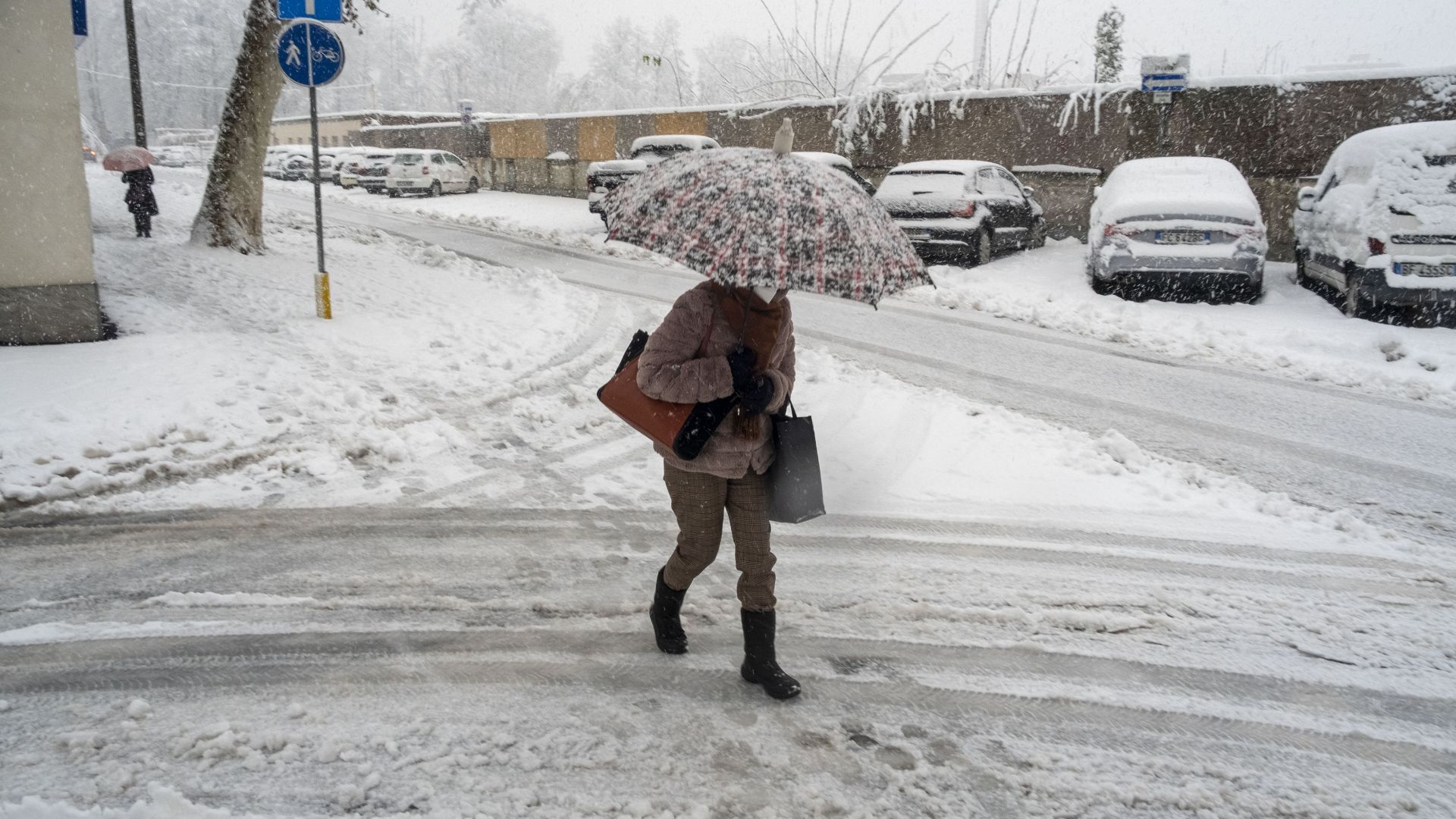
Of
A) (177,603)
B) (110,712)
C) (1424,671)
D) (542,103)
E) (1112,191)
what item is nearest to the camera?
(110,712)

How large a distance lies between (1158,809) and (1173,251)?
31.1 ft

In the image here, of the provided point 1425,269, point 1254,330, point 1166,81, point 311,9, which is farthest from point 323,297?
point 1166,81

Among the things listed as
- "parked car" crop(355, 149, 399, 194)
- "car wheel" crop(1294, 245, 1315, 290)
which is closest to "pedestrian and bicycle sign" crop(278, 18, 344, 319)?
"car wheel" crop(1294, 245, 1315, 290)

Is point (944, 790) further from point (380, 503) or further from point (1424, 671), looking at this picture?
point (380, 503)

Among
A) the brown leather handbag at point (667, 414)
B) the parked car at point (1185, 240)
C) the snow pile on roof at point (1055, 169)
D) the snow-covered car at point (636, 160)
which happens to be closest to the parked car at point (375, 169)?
the snow-covered car at point (636, 160)

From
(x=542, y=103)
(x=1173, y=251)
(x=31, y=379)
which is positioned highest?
(x=542, y=103)

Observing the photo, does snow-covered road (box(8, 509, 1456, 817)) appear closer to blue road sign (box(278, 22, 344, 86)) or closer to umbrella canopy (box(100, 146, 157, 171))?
blue road sign (box(278, 22, 344, 86))

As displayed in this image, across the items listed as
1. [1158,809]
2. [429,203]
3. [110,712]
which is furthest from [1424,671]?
[429,203]

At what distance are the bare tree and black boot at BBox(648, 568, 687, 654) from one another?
10171 mm

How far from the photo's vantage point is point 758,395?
2941 millimetres

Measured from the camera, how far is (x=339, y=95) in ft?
322

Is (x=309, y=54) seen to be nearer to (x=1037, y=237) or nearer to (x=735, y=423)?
(x=735, y=423)

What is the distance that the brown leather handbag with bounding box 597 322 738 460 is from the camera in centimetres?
301

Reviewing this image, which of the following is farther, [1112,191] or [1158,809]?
[1112,191]
